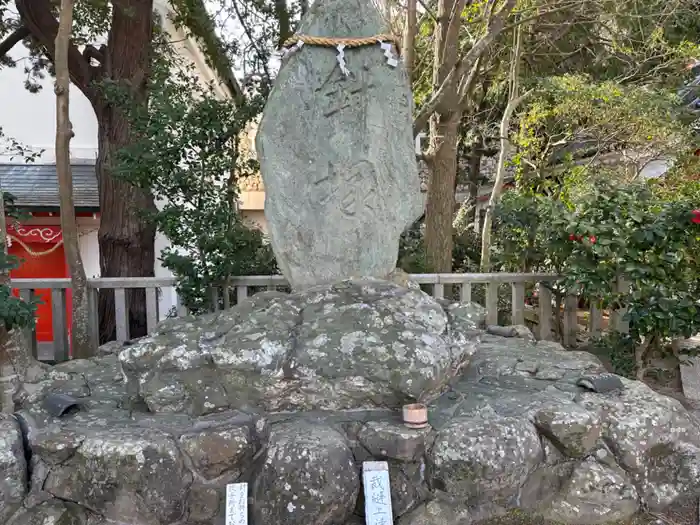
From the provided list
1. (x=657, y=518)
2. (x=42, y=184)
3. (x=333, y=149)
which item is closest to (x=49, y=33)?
(x=42, y=184)

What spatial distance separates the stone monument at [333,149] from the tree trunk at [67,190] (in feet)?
6.34

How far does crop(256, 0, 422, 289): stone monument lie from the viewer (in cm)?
369

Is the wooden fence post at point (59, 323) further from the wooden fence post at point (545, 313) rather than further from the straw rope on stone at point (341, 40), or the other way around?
the wooden fence post at point (545, 313)

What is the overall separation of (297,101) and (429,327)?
1.77 meters

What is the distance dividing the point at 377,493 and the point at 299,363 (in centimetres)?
72

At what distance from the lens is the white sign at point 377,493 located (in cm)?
232

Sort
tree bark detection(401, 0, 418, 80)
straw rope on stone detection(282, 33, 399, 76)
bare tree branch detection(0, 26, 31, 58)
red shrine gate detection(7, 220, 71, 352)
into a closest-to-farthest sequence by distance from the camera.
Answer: straw rope on stone detection(282, 33, 399, 76) → tree bark detection(401, 0, 418, 80) → bare tree branch detection(0, 26, 31, 58) → red shrine gate detection(7, 220, 71, 352)

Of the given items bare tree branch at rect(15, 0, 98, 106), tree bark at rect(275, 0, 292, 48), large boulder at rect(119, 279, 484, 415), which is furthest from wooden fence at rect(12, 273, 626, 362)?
tree bark at rect(275, 0, 292, 48)

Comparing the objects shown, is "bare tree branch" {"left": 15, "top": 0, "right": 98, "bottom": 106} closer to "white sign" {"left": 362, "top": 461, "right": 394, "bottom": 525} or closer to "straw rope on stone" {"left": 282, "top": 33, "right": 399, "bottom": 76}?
"straw rope on stone" {"left": 282, "top": 33, "right": 399, "bottom": 76}

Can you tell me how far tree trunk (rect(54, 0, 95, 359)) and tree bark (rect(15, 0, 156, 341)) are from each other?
1.15 meters

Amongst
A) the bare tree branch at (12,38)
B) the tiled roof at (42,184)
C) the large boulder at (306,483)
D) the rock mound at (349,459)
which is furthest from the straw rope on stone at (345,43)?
the tiled roof at (42,184)

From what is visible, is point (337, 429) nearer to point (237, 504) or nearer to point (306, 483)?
point (306, 483)

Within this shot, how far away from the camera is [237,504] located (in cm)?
234

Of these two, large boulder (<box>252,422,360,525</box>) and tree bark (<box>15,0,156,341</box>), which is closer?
large boulder (<box>252,422,360,525</box>)
